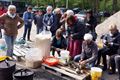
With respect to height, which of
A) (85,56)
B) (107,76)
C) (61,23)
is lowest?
(107,76)

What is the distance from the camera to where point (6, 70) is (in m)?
6.61

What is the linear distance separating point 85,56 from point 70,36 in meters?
1.08

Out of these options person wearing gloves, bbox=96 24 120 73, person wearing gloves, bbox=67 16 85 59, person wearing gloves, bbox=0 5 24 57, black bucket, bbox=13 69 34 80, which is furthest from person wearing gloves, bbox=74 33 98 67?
person wearing gloves, bbox=0 5 24 57

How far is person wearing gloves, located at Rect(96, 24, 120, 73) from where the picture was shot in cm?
777

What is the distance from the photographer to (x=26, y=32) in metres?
13.6

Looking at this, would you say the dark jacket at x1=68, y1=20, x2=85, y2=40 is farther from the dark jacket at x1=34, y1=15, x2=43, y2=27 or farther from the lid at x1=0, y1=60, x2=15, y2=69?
the dark jacket at x1=34, y1=15, x2=43, y2=27

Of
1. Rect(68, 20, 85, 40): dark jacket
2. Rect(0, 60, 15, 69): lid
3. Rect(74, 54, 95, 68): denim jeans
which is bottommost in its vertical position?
Rect(74, 54, 95, 68): denim jeans

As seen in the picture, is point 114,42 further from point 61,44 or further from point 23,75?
point 23,75

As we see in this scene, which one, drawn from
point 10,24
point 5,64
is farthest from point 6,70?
point 10,24

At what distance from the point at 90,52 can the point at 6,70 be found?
7.38 feet

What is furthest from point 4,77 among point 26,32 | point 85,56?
point 26,32

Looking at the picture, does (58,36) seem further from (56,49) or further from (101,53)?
(101,53)

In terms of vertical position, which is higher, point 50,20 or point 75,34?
point 50,20

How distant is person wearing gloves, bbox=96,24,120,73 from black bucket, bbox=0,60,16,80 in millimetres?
2508
